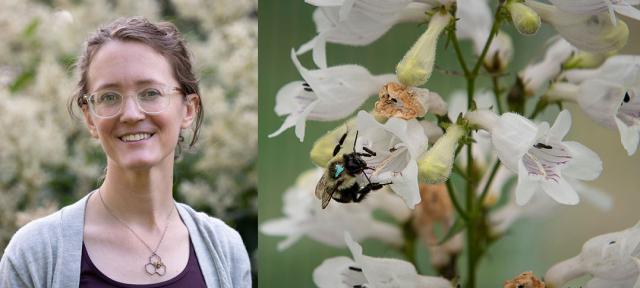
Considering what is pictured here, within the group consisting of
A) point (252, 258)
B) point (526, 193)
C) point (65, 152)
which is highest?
point (526, 193)

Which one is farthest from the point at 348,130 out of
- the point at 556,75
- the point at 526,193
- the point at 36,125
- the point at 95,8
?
the point at 95,8

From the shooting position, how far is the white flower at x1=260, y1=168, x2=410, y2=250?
133 centimetres

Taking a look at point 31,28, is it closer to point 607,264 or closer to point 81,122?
point 81,122

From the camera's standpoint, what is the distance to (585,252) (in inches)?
45.4

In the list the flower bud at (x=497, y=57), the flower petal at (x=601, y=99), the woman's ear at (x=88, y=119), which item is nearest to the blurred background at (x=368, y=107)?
the flower bud at (x=497, y=57)

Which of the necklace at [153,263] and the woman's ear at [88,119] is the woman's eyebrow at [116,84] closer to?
the woman's ear at [88,119]

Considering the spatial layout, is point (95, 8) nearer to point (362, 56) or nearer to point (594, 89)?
point (362, 56)

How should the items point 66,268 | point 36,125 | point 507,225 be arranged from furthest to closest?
point 36,125
point 507,225
point 66,268

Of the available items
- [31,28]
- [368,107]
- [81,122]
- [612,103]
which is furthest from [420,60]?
[31,28]

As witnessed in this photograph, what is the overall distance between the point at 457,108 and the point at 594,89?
29 centimetres

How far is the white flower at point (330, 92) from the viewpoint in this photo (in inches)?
43.6

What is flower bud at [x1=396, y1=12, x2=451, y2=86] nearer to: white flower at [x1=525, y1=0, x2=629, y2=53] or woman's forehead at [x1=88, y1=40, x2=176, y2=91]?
white flower at [x1=525, y1=0, x2=629, y2=53]

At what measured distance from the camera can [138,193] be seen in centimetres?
132

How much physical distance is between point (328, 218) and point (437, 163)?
0.39 m
